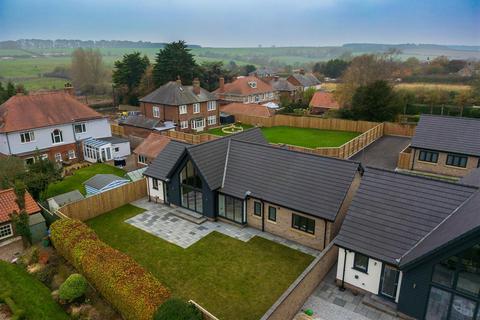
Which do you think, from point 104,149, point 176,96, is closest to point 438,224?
point 104,149

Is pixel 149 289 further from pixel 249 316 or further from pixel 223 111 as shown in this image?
pixel 223 111

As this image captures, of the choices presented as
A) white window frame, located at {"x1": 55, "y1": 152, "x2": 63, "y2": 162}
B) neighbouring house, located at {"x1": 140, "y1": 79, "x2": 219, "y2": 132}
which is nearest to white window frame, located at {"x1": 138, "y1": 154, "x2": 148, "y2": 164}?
white window frame, located at {"x1": 55, "y1": 152, "x2": 63, "y2": 162}

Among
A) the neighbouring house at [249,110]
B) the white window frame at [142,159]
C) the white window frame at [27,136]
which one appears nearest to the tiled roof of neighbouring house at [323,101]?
the neighbouring house at [249,110]

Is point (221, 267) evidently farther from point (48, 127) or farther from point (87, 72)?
point (87, 72)

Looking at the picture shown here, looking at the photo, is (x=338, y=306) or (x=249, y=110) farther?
(x=249, y=110)

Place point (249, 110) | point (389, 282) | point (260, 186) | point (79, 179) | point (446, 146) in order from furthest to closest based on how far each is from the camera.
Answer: point (249, 110) < point (79, 179) < point (446, 146) < point (260, 186) < point (389, 282)

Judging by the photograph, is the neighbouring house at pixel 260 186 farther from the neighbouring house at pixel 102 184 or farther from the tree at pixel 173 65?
the tree at pixel 173 65

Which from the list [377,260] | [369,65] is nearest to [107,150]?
[377,260]
